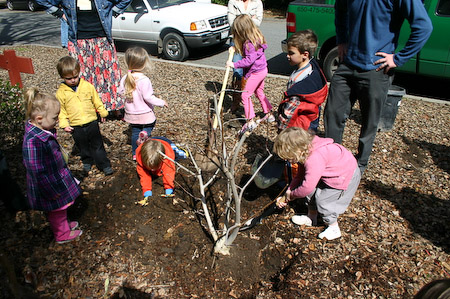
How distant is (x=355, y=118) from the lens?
17.1 ft

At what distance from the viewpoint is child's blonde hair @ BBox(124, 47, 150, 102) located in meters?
3.43

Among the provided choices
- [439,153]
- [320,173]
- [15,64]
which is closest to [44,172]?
[320,173]

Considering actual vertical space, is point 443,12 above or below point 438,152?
above

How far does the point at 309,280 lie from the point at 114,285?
1.46 meters

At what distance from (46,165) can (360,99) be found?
2.78 metres

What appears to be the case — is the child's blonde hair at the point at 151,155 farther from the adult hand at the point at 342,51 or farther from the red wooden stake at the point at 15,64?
the red wooden stake at the point at 15,64

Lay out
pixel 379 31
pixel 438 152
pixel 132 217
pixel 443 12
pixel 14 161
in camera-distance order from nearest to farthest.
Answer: pixel 379 31, pixel 132 217, pixel 14 161, pixel 438 152, pixel 443 12

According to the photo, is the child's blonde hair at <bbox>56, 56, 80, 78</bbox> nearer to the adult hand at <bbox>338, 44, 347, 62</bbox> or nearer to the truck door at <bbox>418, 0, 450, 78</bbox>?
the adult hand at <bbox>338, 44, 347, 62</bbox>

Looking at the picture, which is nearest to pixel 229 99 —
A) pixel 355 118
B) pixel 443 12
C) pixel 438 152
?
pixel 355 118

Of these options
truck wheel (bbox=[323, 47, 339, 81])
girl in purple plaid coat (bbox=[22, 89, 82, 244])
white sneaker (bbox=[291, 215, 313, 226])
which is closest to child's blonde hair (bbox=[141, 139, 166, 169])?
girl in purple plaid coat (bbox=[22, 89, 82, 244])

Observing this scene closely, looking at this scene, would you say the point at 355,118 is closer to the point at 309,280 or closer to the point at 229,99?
the point at 229,99

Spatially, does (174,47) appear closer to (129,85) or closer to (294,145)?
(129,85)

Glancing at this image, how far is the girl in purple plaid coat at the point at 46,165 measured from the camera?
2.52m

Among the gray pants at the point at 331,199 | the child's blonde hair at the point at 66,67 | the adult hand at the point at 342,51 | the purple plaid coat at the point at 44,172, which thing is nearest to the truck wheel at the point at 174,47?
the child's blonde hair at the point at 66,67
